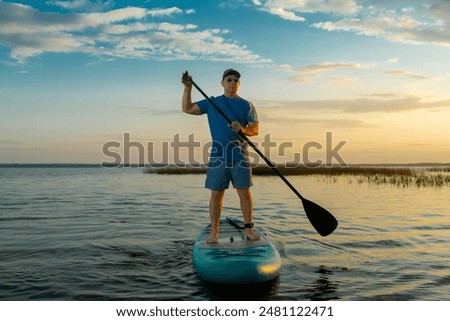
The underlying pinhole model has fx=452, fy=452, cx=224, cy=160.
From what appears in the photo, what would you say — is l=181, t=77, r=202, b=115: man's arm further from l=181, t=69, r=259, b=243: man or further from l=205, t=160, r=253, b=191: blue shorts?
l=205, t=160, r=253, b=191: blue shorts

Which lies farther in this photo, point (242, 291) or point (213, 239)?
point (213, 239)

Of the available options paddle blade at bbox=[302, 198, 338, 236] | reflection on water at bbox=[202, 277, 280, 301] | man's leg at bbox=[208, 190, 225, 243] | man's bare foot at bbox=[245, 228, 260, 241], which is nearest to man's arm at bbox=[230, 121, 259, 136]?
man's leg at bbox=[208, 190, 225, 243]

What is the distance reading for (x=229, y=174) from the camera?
6.26 metres

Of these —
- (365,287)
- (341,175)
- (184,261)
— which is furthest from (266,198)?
(341,175)

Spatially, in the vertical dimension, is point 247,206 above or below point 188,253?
above

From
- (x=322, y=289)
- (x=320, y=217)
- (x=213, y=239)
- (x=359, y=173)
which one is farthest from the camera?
(x=359, y=173)

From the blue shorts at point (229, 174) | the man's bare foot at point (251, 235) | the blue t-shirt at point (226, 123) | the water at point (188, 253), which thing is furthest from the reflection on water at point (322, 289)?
the blue t-shirt at point (226, 123)

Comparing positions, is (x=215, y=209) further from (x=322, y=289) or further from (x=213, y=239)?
(x=322, y=289)

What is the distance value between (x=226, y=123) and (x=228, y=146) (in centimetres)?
32

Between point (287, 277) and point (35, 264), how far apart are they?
12.8ft

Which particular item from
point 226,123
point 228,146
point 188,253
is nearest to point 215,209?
point 228,146
